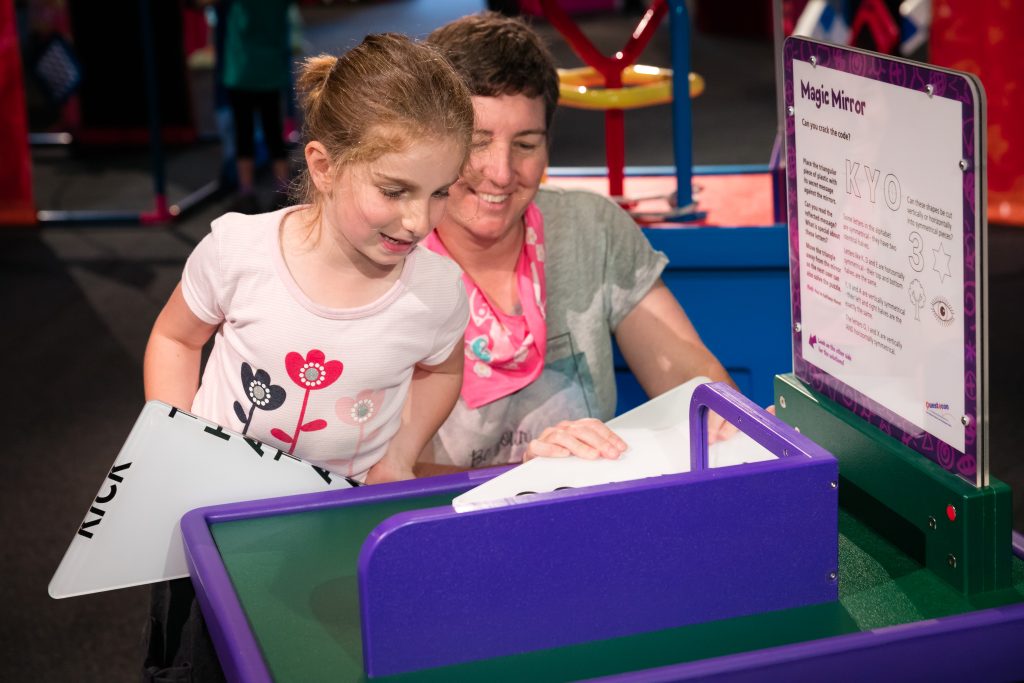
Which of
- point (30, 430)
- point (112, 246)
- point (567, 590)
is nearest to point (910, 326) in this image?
point (567, 590)

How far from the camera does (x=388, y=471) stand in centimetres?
155

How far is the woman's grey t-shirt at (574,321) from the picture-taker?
1.80 m

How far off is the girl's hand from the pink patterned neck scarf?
206 millimetres

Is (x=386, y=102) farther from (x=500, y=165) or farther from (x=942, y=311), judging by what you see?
(x=942, y=311)

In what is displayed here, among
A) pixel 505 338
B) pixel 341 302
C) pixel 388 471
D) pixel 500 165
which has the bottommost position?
pixel 388 471

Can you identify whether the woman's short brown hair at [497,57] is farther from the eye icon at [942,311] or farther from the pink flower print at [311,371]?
the eye icon at [942,311]

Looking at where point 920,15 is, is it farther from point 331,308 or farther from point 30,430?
point 331,308

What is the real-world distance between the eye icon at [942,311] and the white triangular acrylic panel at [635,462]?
22cm

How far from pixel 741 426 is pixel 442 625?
341 millimetres

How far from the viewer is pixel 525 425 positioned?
1.80 m

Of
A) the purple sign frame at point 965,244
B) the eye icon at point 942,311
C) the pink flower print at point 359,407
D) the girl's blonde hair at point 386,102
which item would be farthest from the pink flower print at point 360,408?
the eye icon at point 942,311

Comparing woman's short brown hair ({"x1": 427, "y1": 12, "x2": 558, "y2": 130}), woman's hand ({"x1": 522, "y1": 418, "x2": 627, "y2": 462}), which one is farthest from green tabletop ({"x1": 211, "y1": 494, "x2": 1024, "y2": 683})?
woman's short brown hair ({"x1": 427, "y1": 12, "x2": 558, "y2": 130})

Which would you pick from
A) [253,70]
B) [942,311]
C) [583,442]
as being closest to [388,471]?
[583,442]

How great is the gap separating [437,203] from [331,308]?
180 mm
